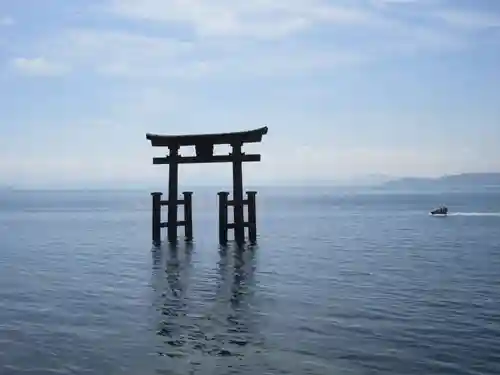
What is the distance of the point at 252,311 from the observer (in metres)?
19.5

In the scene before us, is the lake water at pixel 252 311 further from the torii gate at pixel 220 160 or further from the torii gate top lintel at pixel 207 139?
the torii gate top lintel at pixel 207 139

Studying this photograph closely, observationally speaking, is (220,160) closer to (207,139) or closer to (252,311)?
(207,139)

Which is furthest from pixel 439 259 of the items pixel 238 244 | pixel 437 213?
pixel 437 213

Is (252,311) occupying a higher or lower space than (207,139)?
lower

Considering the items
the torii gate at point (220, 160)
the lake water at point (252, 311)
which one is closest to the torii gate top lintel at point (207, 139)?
the torii gate at point (220, 160)

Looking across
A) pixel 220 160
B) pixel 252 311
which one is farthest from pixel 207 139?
pixel 252 311

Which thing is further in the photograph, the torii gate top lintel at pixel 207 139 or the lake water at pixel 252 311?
the torii gate top lintel at pixel 207 139

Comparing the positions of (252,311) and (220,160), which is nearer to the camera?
(252,311)

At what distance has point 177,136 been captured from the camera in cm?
3453

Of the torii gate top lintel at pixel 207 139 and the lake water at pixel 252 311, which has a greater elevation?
the torii gate top lintel at pixel 207 139

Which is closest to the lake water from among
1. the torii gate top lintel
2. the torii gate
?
the torii gate

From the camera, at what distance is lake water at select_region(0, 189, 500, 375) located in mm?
14109

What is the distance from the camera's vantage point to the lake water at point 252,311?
14.1m

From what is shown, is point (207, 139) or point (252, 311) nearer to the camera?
point (252, 311)
